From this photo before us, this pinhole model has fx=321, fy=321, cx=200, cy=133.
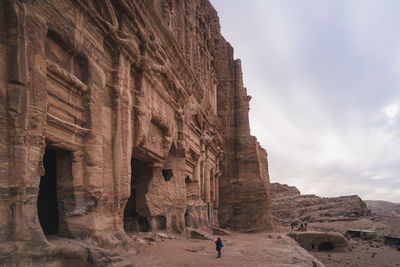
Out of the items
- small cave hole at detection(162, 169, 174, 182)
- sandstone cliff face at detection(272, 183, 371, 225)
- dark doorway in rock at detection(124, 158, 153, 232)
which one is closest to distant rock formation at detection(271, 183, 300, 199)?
sandstone cliff face at detection(272, 183, 371, 225)

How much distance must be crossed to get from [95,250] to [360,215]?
4953 cm

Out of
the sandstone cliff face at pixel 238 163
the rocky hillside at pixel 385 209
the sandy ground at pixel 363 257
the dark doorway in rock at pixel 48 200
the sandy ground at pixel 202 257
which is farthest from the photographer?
the rocky hillside at pixel 385 209

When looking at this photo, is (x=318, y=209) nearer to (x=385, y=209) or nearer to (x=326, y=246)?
(x=326, y=246)

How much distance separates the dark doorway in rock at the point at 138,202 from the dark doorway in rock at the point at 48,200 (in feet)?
13.8

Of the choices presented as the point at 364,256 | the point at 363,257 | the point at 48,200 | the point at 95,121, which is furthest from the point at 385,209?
the point at 95,121

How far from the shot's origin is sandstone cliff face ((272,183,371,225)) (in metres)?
45.2

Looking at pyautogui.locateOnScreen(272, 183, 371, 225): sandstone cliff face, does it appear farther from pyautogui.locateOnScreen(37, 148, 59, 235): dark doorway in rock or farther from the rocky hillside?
pyautogui.locateOnScreen(37, 148, 59, 235): dark doorway in rock

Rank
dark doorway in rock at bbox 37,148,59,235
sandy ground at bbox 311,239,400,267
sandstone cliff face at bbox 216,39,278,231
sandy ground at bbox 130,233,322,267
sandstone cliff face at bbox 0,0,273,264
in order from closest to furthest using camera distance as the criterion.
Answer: sandstone cliff face at bbox 0,0,273,264
sandy ground at bbox 130,233,322,267
dark doorway in rock at bbox 37,148,59,235
sandy ground at bbox 311,239,400,267
sandstone cliff face at bbox 216,39,278,231

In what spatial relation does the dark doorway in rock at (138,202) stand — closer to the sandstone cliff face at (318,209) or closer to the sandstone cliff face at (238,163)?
the sandstone cliff face at (238,163)

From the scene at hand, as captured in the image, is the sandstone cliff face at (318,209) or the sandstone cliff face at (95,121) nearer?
the sandstone cliff face at (95,121)

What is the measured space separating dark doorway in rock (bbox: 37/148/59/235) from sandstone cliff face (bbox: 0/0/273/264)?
0.03 metres

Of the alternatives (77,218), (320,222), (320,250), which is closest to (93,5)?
(77,218)

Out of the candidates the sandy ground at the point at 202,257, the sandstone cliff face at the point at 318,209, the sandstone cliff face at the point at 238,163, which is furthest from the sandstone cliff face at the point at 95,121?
the sandstone cliff face at the point at 318,209

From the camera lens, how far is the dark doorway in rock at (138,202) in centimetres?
1360
